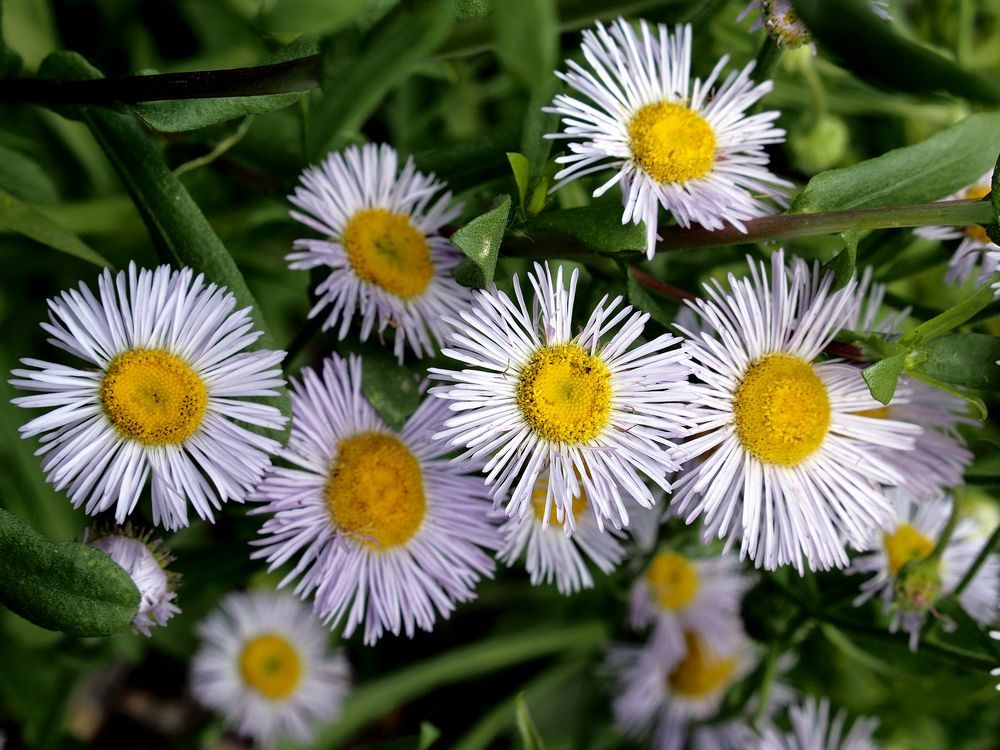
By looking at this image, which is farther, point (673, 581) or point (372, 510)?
point (673, 581)

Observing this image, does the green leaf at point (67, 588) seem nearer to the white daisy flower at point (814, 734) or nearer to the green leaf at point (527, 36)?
the green leaf at point (527, 36)

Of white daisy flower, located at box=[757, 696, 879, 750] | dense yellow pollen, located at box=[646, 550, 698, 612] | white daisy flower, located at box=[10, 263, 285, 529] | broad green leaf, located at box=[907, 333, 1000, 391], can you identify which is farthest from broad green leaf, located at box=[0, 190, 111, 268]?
white daisy flower, located at box=[757, 696, 879, 750]

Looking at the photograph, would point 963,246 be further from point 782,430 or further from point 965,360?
point 782,430

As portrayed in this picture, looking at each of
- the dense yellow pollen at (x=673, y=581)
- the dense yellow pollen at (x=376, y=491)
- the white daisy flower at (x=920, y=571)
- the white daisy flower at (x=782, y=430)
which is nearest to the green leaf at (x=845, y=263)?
the white daisy flower at (x=782, y=430)

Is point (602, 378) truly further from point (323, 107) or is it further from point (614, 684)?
point (614, 684)

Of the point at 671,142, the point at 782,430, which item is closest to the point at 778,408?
the point at 782,430

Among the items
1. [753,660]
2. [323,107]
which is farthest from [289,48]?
[753,660]
